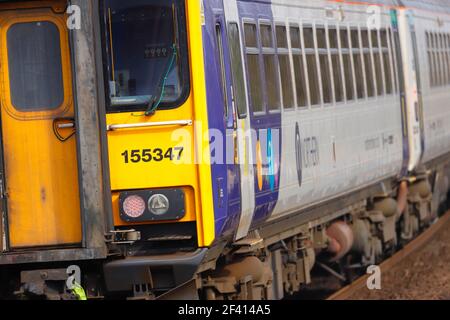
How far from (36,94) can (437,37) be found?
10976mm

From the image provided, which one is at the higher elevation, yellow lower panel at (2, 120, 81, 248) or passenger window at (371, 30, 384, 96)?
passenger window at (371, 30, 384, 96)

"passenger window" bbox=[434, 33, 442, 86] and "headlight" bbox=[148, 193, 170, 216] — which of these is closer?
"headlight" bbox=[148, 193, 170, 216]

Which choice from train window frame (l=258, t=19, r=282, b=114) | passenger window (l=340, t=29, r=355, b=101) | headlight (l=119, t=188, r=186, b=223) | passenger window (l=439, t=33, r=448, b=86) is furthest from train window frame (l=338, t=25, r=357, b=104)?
passenger window (l=439, t=33, r=448, b=86)

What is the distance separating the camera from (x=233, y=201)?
8938 millimetres

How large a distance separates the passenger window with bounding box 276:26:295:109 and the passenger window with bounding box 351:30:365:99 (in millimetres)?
2396

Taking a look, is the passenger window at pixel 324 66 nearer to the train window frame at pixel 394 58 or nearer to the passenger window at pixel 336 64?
the passenger window at pixel 336 64

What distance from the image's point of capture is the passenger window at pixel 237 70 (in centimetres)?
927

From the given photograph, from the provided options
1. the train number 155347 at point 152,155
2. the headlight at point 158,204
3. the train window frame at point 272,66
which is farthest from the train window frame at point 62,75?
the train window frame at point 272,66

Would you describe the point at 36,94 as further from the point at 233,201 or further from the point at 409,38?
the point at 409,38

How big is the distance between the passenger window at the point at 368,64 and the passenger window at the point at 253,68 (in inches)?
149

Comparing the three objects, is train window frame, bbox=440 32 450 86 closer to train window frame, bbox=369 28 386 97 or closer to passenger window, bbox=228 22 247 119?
train window frame, bbox=369 28 386 97

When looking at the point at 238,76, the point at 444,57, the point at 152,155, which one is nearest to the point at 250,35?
the point at 238,76

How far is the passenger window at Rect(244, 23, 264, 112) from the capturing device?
977 cm
